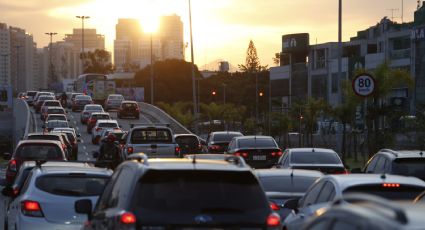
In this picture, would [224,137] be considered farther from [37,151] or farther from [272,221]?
[272,221]

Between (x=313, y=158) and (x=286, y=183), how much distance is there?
697cm

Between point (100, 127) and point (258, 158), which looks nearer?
point (258, 158)

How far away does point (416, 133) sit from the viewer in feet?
111

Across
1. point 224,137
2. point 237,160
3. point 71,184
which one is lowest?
point 224,137

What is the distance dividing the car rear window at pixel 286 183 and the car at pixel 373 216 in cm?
966

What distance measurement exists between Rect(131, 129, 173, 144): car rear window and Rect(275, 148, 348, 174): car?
880cm

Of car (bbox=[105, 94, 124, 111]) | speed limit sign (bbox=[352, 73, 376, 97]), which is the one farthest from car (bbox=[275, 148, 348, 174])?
car (bbox=[105, 94, 124, 111])

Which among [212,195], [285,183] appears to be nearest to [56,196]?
[285,183]

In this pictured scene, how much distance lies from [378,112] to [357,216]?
29.7m

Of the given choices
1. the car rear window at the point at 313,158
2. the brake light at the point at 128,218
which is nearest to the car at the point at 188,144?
the car rear window at the point at 313,158

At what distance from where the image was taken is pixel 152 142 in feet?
102

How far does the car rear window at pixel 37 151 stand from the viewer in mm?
24984

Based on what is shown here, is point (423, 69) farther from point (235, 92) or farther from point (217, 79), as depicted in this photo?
point (217, 79)

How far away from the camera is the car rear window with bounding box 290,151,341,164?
887 inches
